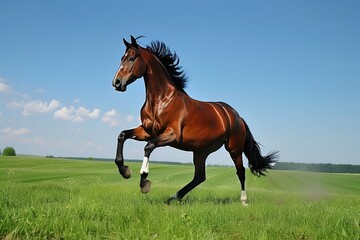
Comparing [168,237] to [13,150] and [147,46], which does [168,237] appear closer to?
[147,46]

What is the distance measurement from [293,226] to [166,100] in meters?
2.92

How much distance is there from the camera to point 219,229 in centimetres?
415

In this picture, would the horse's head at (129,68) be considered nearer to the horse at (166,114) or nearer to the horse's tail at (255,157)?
the horse at (166,114)

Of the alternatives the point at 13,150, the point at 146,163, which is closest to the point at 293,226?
the point at 146,163

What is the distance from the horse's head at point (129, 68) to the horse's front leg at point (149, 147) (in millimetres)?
976

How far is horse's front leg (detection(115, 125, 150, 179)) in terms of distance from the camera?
5543 millimetres

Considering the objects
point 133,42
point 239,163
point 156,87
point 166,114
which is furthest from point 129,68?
point 239,163

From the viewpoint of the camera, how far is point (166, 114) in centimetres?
596

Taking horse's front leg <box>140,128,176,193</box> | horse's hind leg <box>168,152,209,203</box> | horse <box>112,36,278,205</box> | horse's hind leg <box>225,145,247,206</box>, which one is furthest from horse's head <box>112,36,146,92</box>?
horse's hind leg <box>225,145,247,206</box>

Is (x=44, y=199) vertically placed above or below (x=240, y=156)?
below

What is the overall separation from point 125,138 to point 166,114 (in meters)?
0.81

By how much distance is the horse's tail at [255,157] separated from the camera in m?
8.34

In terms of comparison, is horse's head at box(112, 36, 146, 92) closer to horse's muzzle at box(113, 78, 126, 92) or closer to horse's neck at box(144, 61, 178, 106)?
horse's muzzle at box(113, 78, 126, 92)

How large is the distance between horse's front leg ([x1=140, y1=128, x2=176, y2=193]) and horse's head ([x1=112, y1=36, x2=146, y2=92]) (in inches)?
38.4
